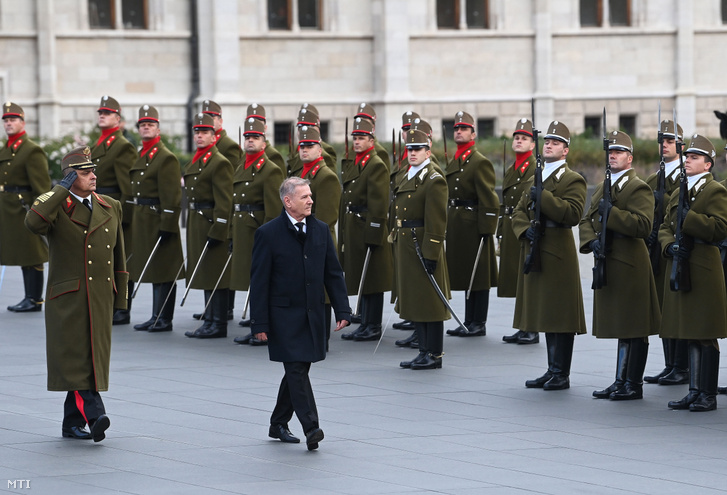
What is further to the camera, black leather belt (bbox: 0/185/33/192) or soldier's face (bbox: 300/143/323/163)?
black leather belt (bbox: 0/185/33/192)

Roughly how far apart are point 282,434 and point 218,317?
172 inches

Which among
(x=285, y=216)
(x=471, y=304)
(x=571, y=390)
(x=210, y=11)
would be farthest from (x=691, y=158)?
(x=210, y=11)

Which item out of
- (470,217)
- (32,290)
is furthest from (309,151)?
(32,290)

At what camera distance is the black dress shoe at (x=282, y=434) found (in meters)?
8.20

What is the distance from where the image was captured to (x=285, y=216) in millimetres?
8117

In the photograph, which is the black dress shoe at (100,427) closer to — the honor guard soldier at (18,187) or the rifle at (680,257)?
the rifle at (680,257)

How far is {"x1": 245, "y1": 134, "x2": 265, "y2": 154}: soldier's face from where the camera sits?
476 inches

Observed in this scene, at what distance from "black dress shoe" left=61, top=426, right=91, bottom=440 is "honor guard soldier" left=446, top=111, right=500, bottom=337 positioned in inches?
184

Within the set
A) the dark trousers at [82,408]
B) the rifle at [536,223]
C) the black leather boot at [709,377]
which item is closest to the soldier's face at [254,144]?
the rifle at [536,223]

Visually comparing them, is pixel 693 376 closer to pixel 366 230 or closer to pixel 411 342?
pixel 411 342

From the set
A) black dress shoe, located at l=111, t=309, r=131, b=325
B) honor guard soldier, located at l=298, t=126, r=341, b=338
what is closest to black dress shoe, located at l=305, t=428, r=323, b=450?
honor guard soldier, located at l=298, t=126, r=341, b=338

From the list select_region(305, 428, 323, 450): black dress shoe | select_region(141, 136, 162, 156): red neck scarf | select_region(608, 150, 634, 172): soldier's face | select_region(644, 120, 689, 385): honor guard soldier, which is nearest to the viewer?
select_region(305, 428, 323, 450): black dress shoe

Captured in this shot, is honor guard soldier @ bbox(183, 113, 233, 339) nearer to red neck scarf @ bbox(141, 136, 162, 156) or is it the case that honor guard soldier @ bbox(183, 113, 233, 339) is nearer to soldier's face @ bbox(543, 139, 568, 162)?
red neck scarf @ bbox(141, 136, 162, 156)

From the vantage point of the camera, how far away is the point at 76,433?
830 centimetres
